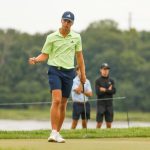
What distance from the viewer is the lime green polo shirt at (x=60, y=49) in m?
12.3

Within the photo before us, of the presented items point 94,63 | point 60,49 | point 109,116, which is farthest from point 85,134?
point 94,63

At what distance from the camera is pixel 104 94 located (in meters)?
18.7

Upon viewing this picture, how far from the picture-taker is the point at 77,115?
19.1m

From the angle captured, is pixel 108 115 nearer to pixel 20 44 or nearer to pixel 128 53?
pixel 128 53

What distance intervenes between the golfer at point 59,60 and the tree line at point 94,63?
7290cm

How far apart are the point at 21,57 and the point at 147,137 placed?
90.2 metres

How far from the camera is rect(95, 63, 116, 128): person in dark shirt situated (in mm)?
18469

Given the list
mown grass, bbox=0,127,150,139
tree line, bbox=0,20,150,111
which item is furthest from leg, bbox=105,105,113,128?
tree line, bbox=0,20,150,111

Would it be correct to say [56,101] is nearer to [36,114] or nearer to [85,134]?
[85,134]

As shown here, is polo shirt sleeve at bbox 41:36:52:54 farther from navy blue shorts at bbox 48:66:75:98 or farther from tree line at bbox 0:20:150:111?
tree line at bbox 0:20:150:111
